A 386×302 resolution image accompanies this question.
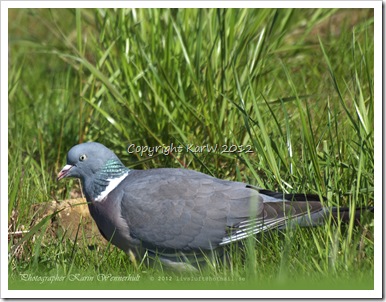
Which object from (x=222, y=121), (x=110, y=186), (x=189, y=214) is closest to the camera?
(x=189, y=214)

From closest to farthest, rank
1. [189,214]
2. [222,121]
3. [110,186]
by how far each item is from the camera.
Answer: [189,214] → [110,186] → [222,121]

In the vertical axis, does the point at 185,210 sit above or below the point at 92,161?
below

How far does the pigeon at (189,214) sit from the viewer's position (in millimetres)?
3912

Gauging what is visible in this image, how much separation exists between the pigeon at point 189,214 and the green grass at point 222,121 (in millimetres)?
86

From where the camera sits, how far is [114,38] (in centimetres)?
509

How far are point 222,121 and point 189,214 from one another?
2.84 ft

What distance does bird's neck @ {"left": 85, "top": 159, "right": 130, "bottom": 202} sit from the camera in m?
4.13

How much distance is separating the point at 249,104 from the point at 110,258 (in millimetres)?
1275

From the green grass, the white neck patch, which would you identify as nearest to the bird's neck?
the white neck patch

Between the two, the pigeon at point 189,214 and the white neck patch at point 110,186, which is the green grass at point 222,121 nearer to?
the pigeon at point 189,214

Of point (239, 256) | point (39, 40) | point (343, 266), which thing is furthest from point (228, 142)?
point (39, 40)

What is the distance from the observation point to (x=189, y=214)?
3.95 m

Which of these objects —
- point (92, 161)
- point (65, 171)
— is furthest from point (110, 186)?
point (65, 171)

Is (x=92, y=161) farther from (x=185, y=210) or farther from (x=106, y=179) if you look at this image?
(x=185, y=210)
